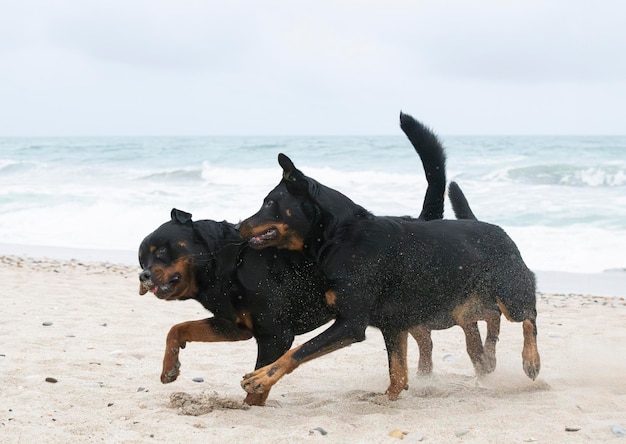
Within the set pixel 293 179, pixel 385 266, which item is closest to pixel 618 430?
pixel 385 266

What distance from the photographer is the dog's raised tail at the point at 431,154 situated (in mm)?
5367

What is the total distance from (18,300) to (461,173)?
60.5 ft

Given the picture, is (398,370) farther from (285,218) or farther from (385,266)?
(285,218)

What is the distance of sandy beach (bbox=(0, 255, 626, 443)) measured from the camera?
3.87 metres

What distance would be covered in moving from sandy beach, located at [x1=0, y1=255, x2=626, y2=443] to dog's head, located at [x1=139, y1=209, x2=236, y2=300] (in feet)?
2.02

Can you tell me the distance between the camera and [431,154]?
5.36 m

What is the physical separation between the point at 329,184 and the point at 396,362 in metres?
19.7

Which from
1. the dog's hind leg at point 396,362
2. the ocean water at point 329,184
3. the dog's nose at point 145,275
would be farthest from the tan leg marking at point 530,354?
the ocean water at point 329,184

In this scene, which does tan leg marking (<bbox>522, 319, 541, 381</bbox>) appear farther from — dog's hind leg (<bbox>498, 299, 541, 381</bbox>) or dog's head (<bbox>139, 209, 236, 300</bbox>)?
dog's head (<bbox>139, 209, 236, 300</bbox>)

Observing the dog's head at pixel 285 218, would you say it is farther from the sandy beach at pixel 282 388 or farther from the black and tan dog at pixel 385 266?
the sandy beach at pixel 282 388

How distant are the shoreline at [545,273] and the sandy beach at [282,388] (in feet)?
6.32

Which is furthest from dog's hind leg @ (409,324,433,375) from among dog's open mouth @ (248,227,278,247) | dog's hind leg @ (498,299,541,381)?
dog's open mouth @ (248,227,278,247)

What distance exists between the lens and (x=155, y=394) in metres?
4.70

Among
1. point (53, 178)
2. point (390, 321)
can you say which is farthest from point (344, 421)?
point (53, 178)
